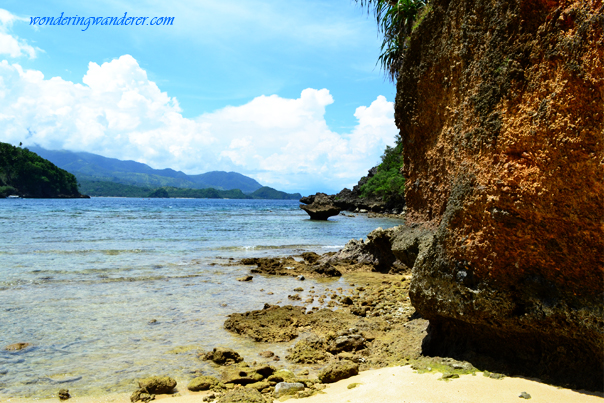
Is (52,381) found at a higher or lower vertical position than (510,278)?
lower

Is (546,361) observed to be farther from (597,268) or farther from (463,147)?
(463,147)

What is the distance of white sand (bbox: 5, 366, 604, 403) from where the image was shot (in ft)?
10.7

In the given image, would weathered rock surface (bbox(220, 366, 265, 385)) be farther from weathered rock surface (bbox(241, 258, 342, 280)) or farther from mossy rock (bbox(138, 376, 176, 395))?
weathered rock surface (bbox(241, 258, 342, 280))

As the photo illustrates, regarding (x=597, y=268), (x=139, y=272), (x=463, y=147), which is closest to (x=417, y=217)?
(x=463, y=147)

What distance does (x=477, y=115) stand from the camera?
4059mm

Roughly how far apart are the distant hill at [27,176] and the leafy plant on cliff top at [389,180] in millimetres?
94663

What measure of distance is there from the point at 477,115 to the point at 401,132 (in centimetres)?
246

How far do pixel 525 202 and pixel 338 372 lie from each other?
272 cm

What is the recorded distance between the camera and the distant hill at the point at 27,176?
105200mm

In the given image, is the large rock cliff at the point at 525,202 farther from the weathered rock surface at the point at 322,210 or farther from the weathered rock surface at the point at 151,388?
the weathered rock surface at the point at 322,210

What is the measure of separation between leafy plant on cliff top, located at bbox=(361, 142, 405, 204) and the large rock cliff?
161 feet

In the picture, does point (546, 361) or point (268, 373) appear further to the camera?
point (268, 373)

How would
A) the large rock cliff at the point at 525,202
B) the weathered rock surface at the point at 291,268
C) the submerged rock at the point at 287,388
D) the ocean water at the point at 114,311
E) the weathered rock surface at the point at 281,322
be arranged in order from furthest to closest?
1. the weathered rock surface at the point at 291,268
2. the weathered rock surface at the point at 281,322
3. the ocean water at the point at 114,311
4. the submerged rock at the point at 287,388
5. the large rock cliff at the point at 525,202

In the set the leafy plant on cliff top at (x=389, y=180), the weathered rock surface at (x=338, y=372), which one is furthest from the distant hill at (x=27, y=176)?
the weathered rock surface at (x=338, y=372)
